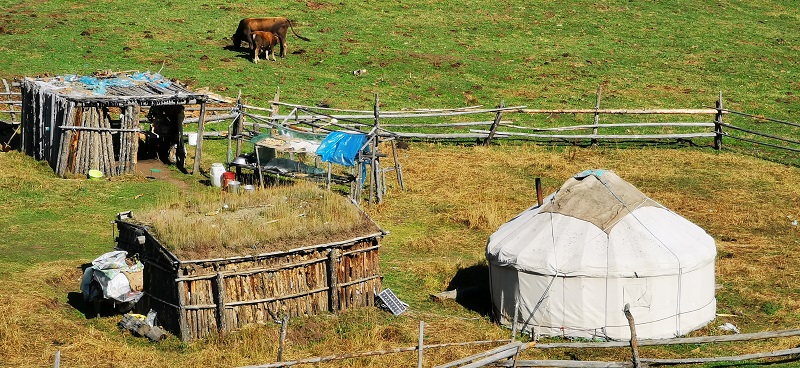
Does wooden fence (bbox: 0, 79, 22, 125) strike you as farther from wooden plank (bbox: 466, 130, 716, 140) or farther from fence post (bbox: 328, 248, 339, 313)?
fence post (bbox: 328, 248, 339, 313)

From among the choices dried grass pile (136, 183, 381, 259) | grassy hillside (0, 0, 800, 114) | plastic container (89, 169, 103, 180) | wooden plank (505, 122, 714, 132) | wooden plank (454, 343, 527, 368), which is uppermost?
grassy hillside (0, 0, 800, 114)

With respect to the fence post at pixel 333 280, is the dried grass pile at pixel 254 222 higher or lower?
higher

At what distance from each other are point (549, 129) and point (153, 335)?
14446 mm

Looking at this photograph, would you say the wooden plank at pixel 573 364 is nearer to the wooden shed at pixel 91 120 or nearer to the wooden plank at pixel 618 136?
the wooden shed at pixel 91 120

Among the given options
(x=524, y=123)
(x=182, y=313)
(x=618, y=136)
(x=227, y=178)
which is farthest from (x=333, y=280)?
(x=524, y=123)

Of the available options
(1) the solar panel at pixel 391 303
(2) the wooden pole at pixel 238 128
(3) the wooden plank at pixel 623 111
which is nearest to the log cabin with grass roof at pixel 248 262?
(1) the solar panel at pixel 391 303

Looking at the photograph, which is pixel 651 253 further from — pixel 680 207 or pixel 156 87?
pixel 156 87

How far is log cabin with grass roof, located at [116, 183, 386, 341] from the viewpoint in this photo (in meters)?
14.4

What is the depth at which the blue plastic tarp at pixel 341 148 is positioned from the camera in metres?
20.6

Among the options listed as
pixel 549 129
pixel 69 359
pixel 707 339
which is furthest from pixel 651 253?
pixel 549 129

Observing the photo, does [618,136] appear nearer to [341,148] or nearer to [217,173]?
[341,148]

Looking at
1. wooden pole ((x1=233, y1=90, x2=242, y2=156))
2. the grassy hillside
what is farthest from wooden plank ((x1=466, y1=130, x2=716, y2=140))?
wooden pole ((x1=233, y1=90, x2=242, y2=156))

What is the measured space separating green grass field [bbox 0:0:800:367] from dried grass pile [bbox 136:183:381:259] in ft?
3.62

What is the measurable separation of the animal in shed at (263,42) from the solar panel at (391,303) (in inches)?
668
